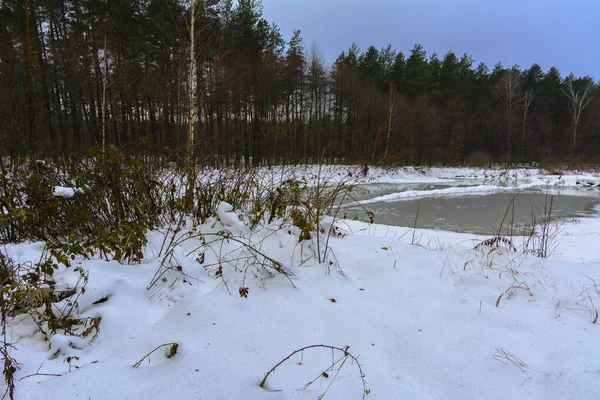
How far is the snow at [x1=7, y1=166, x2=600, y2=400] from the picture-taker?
3.54 ft

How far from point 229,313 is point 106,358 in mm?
534

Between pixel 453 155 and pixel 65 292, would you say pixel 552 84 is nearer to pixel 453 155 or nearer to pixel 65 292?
pixel 453 155

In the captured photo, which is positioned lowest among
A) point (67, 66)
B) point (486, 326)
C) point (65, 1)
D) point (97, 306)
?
point (486, 326)

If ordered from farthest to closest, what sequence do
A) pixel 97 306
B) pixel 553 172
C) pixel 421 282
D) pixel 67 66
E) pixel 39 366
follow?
pixel 553 172 < pixel 67 66 < pixel 421 282 < pixel 97 306 < pixel 39 366

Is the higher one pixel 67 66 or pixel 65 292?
pixel 67 66

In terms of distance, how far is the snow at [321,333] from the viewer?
1079 mm

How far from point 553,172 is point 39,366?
2752 cm

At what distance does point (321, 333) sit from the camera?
4.57 ft

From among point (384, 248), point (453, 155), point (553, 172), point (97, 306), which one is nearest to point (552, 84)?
point (453, 155)

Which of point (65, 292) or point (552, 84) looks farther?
point (552, 84)

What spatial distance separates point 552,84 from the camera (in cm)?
3531

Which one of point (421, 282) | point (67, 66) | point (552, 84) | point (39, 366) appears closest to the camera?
point (39, 366)

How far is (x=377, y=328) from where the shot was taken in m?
1.47

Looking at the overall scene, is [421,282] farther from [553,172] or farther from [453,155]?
[453,155]
